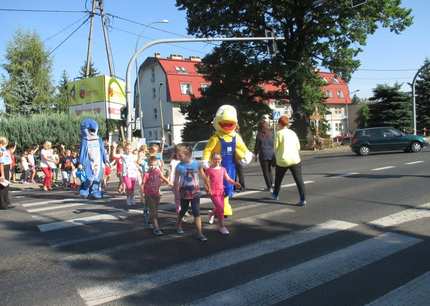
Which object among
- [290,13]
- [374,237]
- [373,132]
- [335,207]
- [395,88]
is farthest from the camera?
[395,88]

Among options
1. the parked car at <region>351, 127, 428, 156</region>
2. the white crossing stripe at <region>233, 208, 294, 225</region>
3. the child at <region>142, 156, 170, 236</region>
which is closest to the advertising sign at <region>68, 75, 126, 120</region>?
the parked car at <region>351, 127, 428, 156</region>

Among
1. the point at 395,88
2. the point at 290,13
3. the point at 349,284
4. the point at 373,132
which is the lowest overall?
the point at 349,284

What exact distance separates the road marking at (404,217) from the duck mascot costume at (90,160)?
672 cm

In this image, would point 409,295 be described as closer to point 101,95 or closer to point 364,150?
point 364,150

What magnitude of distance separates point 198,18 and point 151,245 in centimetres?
2792

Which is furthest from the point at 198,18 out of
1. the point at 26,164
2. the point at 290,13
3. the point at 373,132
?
the point at 26,164

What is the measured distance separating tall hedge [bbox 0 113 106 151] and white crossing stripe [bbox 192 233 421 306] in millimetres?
22783

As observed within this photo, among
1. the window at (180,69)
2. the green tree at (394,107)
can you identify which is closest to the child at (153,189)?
the green tree at (394,107)

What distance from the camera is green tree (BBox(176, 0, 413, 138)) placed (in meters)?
30.4

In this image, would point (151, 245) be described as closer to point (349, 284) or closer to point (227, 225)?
point (227, 225)

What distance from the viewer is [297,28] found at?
105ft

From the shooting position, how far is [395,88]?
4369 centimetres

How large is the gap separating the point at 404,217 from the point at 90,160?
7.15 m

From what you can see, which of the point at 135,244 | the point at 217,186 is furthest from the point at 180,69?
the point at 135,244
